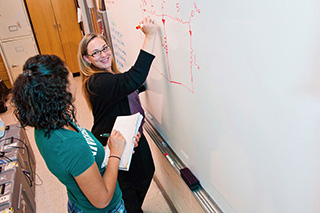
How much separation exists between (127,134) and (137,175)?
20.1 inches

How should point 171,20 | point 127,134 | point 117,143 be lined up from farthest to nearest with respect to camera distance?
point 127,134 → point 117,143 → point 171,20

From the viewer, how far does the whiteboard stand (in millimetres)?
548

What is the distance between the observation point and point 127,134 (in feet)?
4.04

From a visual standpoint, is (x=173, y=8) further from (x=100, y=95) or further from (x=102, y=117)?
(x=102, y=117)

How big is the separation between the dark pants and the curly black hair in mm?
762

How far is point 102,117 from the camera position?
4.71 feet

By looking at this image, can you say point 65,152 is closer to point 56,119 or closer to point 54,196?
point 56,119

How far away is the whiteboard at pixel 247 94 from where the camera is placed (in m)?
0.55

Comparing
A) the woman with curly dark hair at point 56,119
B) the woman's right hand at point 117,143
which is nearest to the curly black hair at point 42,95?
the woman with curly dark hair at point 56,119

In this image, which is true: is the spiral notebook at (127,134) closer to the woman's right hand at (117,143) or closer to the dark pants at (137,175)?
the woman's right hand at (117,143)

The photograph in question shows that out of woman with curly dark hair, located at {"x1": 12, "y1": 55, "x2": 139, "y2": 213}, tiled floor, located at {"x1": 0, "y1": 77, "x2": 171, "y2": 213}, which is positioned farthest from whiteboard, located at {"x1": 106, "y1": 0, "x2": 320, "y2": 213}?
tiled floor, located at {"x1": 0, "y1": 77, "x2": 171, "y2": 213}

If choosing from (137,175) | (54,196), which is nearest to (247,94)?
(137,175)

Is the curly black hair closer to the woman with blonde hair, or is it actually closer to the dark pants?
the woman with blonde hair

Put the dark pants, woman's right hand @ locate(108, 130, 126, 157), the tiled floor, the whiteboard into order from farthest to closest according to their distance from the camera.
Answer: the tiled floor, the dark pants, woman's right hand @ locate(108, 130, 126, 157), the whiteboard
